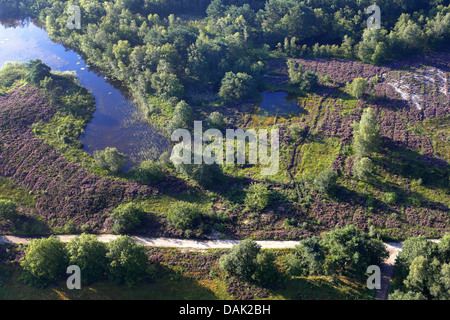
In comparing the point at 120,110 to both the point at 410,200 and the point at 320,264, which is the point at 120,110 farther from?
the point at 410,200

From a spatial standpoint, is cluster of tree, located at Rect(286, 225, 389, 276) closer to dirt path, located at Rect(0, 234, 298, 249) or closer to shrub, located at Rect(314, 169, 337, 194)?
dirt path, located at Rect(0, 234, 298, 249)

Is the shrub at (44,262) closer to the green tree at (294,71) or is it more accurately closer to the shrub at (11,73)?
the shrub at (11,73)

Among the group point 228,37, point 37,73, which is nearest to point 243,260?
point 228,37

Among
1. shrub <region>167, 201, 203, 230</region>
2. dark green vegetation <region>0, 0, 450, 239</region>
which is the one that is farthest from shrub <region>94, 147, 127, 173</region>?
shrub <region>167, 201, 203, 230</region>

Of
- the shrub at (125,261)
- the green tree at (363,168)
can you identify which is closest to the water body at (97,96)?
the shrub at (125,261)

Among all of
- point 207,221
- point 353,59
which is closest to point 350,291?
point 207,221

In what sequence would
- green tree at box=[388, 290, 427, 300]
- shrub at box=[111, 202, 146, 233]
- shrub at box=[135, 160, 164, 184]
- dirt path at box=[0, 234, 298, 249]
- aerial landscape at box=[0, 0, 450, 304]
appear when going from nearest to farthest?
green tree at box=[388, 290, 427, 300] → aerial landscape at box=[0, 0, 450, 304] → dirt path at box=[0, 234, 298, 249] → shrub at box=[111, 202, 146, 233] → shrub at box=[135, 160, 164, 184]
